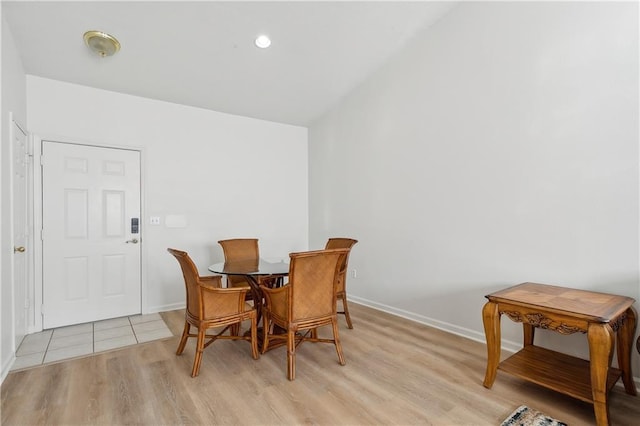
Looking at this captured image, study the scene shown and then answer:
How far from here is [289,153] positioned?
518 centimetres

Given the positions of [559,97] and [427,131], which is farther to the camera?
[427,131]

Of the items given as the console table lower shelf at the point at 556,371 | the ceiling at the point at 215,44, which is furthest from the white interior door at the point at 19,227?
the console table lower shelf at the point at 556,371

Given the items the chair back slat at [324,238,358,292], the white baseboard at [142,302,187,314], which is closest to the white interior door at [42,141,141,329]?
the white baseboard at [142,302,187,314]

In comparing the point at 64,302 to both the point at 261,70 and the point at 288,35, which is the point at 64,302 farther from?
the point at 288,35

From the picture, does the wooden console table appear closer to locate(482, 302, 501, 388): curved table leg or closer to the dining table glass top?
locate(482, 302, 501, 388): curved table leg

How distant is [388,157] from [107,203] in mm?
3392

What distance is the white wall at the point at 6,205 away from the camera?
7.93 ft

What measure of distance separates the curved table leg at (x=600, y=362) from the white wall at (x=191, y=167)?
3890mm

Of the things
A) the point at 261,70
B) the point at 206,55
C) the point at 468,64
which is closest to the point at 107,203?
the point at 206,55

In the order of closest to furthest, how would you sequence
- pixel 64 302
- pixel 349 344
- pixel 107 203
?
pixel 349 344, pixel 64 302, pixel 107 203

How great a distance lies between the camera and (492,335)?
2.19m

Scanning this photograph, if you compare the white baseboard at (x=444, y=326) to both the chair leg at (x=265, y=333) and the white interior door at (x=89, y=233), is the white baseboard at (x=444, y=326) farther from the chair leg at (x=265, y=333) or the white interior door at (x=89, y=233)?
the white interior door at (x=89, y=233)

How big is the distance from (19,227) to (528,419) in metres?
4.24

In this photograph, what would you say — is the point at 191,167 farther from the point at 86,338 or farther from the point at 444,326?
the point at 444,326
